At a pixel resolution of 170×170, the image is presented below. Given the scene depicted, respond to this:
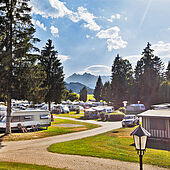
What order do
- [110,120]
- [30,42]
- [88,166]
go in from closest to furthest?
1. [88,166]
2. [30,42]
3. [110,120]

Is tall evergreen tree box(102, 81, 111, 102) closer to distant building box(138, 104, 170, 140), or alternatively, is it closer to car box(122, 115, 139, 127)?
car box(122, 115, 139, 127)

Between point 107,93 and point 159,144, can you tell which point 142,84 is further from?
point 159,144

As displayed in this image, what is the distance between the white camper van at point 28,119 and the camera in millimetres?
19609

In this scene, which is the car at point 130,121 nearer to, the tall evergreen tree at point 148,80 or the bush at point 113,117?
the bush at point 113,117

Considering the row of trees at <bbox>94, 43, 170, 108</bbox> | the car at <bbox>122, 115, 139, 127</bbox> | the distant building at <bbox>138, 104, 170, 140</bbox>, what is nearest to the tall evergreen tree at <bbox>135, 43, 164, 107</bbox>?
the row of trees at <bbox>94, 43, 170, 108</bbox>

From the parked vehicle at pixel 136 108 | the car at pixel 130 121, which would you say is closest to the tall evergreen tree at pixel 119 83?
the parked vehicle at pixel 136 108

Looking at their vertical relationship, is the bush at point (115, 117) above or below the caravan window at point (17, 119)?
below

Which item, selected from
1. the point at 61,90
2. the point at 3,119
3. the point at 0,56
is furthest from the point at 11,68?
the point at 61,90

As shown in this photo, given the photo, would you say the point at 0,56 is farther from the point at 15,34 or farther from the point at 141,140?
the point at 141,140

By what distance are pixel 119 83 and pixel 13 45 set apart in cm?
4056

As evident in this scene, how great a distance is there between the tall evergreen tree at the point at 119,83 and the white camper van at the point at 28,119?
3436 centimetres

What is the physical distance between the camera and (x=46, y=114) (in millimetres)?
22719

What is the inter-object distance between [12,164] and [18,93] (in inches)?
351

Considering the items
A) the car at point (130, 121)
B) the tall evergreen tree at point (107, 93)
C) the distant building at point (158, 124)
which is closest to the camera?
the distant building at point (158, 124)
